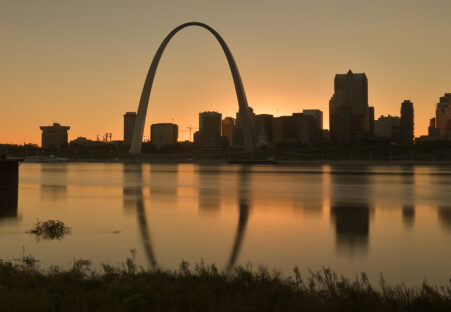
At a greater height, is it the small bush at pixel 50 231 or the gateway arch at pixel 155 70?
the gateway arch at pixel 155 70

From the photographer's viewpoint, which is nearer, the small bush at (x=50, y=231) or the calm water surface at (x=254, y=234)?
the calm water surface at (x=254, y=234)

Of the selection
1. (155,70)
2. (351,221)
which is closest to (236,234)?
(351,221)

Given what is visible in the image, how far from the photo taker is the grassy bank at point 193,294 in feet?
27.0

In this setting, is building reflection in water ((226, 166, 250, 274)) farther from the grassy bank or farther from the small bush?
the small bush

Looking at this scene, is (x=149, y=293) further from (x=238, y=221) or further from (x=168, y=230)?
(x=238, y=221)

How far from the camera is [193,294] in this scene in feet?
29.0

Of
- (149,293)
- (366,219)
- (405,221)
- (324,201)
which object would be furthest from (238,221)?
(149,293)

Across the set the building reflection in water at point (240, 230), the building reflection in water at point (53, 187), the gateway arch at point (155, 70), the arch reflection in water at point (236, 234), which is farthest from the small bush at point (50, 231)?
the gateway arch at point (155, 70)

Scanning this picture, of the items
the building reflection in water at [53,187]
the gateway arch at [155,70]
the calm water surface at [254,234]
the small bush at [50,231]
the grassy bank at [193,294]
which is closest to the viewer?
the grassy bank at [193,294]

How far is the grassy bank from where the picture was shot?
8.22 m

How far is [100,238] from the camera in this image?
57.5 feet

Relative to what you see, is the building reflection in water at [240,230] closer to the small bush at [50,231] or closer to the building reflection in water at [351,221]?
the building reflection in water at [351,221]

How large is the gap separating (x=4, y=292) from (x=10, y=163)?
1351 inches

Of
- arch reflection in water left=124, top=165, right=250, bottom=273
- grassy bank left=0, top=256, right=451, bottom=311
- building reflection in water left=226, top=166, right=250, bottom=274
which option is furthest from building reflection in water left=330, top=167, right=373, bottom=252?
grassy bank left=0, top=256, right=451, bottom=311
